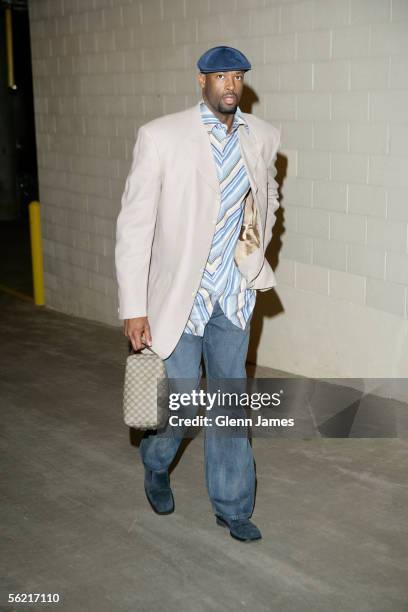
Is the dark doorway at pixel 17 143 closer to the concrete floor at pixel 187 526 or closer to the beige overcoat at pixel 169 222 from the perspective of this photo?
the concrete floor at pixel 187 526

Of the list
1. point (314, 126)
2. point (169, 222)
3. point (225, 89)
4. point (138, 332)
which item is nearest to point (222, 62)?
point (225, 89)

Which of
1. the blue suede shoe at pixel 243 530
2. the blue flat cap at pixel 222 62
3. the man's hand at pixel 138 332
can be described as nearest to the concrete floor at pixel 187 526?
the blue suede shoe at pixel 243 530

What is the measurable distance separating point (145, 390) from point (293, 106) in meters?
3.13

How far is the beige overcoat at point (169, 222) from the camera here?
13.3 ft

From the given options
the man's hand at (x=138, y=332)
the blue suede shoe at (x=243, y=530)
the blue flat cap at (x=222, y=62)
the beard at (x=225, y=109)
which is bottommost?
the blue suede shoe at (x=243, y=530)

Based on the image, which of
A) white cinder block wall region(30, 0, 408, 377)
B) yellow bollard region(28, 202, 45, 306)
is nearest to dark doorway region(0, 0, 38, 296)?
yellow bollard region(28, 202, 45, 306)

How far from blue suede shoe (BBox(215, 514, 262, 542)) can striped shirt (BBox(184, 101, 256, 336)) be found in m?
0.90

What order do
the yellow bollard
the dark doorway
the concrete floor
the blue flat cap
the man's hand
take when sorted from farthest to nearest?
the dark doorway
the yellow bollard
the man's hand
the blue flat cap
the concrete floor

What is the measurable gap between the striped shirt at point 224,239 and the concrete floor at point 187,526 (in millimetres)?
1013

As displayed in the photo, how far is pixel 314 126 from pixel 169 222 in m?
2.57

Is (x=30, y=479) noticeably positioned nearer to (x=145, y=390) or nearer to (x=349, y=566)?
(x=145, y=390)

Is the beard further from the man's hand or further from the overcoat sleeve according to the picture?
the man's hand

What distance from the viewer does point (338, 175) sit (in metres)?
6.27

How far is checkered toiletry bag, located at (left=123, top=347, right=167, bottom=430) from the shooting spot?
407 cm
